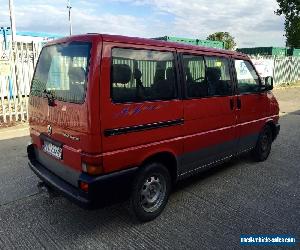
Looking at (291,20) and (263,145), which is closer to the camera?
(263,145)

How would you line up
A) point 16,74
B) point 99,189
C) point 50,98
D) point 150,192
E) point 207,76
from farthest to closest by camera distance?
point 16,74
point 207,76
point 150,192
point 50,98
point 99,189

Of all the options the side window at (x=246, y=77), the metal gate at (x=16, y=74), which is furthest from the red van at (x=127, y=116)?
the metal gate at (x=16, y=74)

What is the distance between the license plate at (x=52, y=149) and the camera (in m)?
3.46

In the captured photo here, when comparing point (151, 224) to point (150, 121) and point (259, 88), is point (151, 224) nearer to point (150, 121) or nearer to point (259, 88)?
point (150, 121)

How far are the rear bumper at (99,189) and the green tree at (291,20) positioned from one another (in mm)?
38464

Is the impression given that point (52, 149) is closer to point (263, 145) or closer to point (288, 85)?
point (263, 145)

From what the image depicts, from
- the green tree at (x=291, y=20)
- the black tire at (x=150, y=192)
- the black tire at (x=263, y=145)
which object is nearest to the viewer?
the black tire at (x=150, y=192)

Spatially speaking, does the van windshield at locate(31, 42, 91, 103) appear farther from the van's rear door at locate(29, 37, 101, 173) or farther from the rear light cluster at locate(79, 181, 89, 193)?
the rear light cluster at locate(79, 181, 89, 193)

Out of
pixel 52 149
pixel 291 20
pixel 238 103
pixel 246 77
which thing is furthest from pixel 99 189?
pixel 291 20

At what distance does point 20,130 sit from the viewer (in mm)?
8273

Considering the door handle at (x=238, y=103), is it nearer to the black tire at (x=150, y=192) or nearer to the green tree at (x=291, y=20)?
the black tire at (x=150, y=192)

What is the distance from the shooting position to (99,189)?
10.0ft

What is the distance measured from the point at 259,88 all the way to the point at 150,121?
2565mm

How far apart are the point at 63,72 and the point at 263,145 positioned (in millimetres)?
3889
